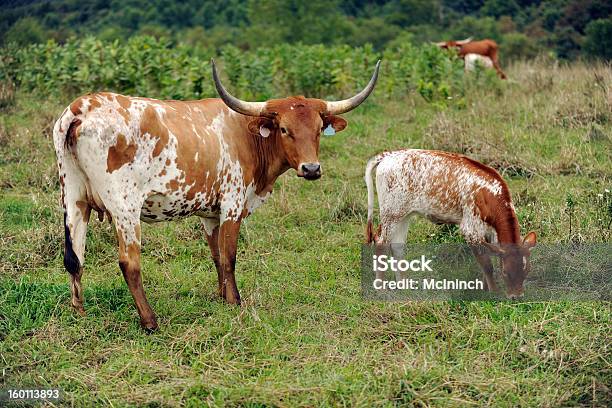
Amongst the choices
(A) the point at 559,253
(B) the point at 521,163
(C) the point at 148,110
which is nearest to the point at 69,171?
(C) the point at 148,110

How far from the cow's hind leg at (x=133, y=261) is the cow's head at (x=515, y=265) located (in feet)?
8.25

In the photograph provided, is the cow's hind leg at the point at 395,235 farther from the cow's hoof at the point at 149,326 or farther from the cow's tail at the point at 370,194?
the cow's hoof at the point at 149,326

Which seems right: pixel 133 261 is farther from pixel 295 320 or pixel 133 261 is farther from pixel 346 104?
pixel 346 104

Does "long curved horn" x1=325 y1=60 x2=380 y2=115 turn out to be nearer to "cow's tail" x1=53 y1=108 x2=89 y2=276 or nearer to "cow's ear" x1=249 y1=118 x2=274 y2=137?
"cow's ear" x1=249 y1=118 x2=274 y2=137

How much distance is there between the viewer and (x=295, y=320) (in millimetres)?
5875

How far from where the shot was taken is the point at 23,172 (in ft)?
30.1

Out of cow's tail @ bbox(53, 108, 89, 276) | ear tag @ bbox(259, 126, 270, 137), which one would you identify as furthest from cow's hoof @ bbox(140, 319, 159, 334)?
ear tag @ bbox(259, 126, 270, 137)

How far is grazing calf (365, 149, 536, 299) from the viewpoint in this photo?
6020 millimetres

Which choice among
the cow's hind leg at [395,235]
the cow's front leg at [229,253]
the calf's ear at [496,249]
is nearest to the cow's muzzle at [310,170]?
the cow's front leg at [229,253]

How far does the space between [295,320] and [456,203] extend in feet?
5.34

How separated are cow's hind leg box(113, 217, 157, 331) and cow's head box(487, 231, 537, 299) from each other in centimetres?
252

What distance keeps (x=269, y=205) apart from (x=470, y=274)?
100 inches

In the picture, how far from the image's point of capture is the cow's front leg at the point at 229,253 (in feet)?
20.1

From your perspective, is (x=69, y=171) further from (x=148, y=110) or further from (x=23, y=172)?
(x=23, y=172)
